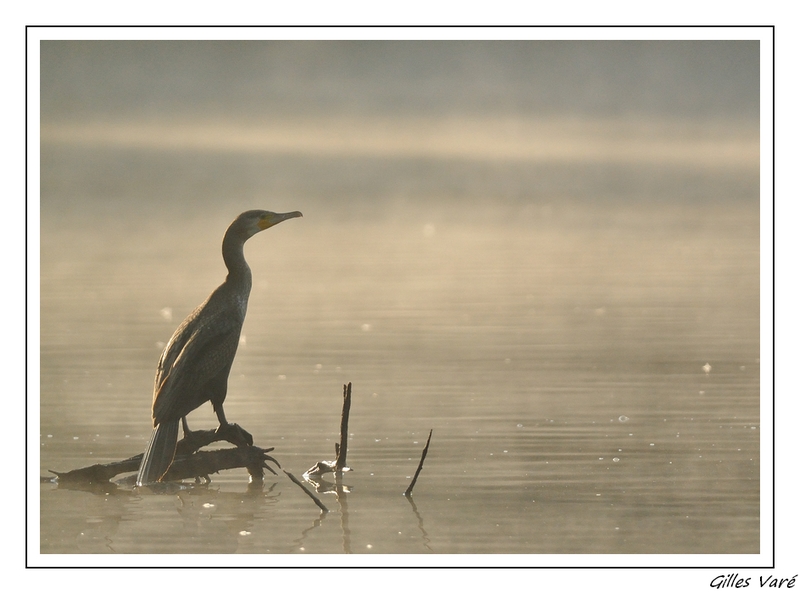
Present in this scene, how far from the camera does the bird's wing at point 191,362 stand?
4.83 meters

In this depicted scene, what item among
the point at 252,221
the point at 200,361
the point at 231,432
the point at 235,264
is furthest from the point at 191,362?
the point at 252,221

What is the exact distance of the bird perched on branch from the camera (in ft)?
15.6

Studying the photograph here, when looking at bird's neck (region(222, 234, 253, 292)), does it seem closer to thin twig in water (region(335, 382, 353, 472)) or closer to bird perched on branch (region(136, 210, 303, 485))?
bird perched on branch (region(136, 210, 303, 485))

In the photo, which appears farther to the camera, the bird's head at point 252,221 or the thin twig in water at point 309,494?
the bird's head at point 252,221

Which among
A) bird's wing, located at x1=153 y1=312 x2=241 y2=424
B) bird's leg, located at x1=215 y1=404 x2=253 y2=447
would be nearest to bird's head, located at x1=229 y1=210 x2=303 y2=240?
bird's wing, located at x1=153 y1=312 x2=241 y2=424

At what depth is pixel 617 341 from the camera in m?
8.75

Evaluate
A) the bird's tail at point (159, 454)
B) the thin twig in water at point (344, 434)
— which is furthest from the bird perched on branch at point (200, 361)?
the thin twig in water at point (344, 434)

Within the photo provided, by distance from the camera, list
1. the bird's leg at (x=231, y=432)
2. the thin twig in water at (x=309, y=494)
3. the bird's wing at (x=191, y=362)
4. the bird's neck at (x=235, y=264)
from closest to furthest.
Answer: the thin twig in water at (x=309, y=494)
the bird's wing at (x=191, y=362)
the bird's leg at (x=231, y=432)
the bird's neck at (x=235, y=264)

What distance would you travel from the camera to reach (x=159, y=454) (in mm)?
4746

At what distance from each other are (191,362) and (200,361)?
41mm

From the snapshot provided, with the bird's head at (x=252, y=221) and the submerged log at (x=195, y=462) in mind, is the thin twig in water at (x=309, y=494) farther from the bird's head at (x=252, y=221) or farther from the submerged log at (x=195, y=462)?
the bird's head at (x=252, y=221)

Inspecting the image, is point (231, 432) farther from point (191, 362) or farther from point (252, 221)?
point (252, 221)

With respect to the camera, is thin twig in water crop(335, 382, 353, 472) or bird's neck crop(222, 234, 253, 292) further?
bird's neck crop(222, 234, 253, 292)
